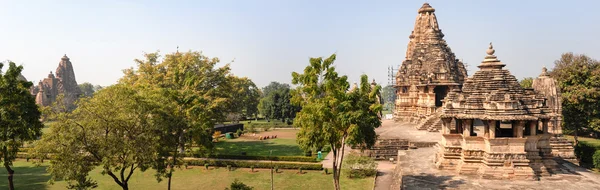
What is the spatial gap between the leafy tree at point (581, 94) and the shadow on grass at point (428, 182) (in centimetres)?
1729

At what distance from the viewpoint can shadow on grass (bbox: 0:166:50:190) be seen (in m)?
20.2

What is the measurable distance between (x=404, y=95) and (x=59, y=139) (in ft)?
113

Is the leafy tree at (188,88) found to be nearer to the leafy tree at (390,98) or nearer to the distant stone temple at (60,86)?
the distant stone temple at (60,86)

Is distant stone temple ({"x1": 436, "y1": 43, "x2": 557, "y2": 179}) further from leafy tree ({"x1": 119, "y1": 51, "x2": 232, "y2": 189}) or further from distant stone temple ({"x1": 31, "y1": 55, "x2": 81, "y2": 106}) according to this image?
distant stone temple ({"x1": 31, "y1": 55, "x2": 81, "y2": 106})

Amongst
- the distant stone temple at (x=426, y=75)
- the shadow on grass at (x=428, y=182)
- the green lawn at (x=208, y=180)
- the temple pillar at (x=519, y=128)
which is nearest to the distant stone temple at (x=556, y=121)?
the temple pillar at (x=519, y=128)

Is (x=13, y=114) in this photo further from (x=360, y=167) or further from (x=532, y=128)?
(x=532, y=128)

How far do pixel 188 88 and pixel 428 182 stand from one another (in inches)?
670

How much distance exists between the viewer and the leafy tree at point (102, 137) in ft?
40.9

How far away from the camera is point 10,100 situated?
1584cm

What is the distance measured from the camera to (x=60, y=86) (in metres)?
74.6

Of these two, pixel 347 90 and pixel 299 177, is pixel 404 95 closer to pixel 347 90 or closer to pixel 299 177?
pixel 299 177

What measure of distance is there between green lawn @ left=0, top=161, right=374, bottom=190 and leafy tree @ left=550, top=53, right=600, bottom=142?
17.9m

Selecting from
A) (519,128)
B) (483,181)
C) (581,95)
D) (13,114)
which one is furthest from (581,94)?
(13,114)

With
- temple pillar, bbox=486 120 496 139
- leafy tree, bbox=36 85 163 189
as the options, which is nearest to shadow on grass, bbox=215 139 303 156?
leafy tree, bbox=36 85 163 189
